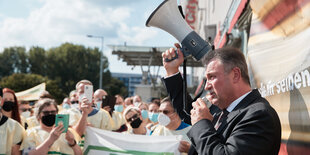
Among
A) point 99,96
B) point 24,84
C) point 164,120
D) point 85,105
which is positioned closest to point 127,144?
point 164,120

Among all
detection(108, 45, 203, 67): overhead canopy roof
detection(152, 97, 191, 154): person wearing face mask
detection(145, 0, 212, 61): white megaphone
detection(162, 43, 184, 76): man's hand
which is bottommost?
detection(152, 97, 191, 154): person wearing face mask

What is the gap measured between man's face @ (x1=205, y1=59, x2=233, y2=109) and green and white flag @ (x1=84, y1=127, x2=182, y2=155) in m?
1.56

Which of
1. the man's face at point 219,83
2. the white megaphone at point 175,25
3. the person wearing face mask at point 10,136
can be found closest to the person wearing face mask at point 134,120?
the person wearing face mask at point 10,136

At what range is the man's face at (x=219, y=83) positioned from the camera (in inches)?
67.3

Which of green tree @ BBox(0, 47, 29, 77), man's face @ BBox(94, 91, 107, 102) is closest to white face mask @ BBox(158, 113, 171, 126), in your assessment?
man's face @ BBox(94, 91, 107, 102)

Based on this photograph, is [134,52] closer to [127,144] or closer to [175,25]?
[127,144]

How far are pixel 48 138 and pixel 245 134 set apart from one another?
2417 mm

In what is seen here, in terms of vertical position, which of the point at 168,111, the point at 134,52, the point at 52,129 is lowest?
the point at 52,129

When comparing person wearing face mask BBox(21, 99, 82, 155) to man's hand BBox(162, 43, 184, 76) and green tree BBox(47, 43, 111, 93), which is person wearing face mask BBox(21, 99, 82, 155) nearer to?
man's hand BBox(162, 43, 184, 76)

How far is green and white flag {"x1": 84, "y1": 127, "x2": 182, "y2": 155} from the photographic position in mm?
3211

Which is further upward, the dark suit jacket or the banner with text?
the banner with text

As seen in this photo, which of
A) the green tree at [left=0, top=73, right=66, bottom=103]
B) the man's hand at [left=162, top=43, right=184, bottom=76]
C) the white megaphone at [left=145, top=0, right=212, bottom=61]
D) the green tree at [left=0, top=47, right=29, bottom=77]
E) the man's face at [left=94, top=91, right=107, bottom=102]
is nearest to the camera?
the white megaphone at [left=145, top=0, right=212, bottom=61]

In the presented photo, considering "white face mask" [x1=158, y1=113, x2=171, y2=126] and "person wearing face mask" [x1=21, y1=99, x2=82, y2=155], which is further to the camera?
"white face mask" [x1=158, y1=113, x2=171, y2=126]

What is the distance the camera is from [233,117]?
163 centimetres
